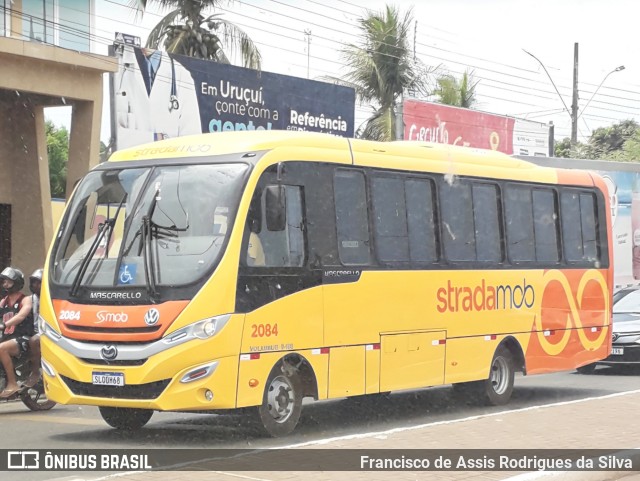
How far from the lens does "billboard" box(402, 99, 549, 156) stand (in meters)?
32.3

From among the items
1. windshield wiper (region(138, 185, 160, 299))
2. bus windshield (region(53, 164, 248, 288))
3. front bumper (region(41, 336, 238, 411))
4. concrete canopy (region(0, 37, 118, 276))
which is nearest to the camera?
front bumper (region(41, 336, 238, 411))

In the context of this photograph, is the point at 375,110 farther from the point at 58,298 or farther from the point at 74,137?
the point at 58,298

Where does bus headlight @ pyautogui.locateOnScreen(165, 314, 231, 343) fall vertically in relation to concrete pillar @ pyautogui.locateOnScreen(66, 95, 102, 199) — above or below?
below

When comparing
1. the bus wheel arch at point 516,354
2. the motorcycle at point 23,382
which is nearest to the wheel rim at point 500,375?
the bus wheel arch at point 516,354

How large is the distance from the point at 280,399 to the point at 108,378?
1.78m

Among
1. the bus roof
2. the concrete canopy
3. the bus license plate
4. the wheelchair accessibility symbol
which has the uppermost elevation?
the concrete canopy

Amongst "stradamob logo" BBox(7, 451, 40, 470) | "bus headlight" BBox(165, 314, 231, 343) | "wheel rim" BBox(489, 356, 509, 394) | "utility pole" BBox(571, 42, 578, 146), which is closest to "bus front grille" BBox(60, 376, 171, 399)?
"bus headlight" BBox(165, 314, 231, 343)

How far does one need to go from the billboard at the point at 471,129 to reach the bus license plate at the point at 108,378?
21.7 metres

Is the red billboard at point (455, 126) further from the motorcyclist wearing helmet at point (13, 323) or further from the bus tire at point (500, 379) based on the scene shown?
the motorcyclist wearing helmet at point (13, 323)

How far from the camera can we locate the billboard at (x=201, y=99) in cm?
2291

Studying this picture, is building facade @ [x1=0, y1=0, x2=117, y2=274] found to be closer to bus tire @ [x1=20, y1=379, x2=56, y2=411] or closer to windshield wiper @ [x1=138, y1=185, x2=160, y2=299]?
bus tire @ [x1=20, y1=379, x2=56, y2=411]

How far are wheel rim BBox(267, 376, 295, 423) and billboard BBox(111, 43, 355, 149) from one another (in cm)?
1194

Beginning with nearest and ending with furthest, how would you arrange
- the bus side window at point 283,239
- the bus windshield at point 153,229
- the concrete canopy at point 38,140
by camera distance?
the bus windshield at point 153,229 → the bus side window at point 283,239 → the concrete canopy at point 38,140

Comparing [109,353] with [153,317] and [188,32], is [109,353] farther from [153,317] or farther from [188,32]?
[188,32]
